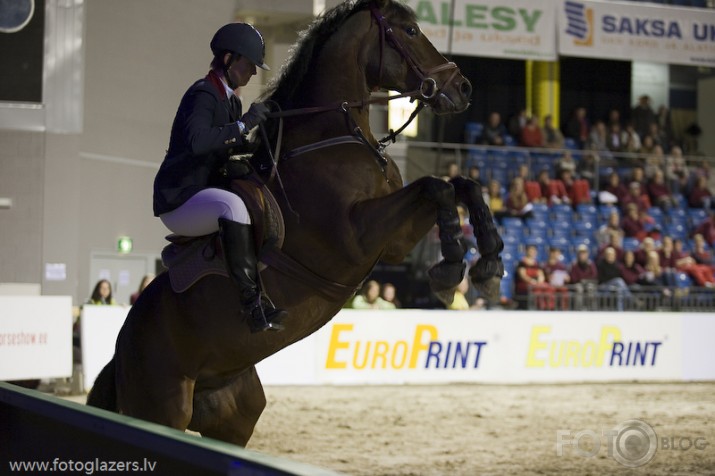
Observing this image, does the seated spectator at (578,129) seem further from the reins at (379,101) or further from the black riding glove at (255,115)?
the black riding glove at (255,115)

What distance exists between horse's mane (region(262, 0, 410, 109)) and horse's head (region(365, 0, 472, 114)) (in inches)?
3.1

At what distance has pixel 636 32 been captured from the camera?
21359 millimetres

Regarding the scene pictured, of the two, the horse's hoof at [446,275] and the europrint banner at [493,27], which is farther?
the europrint banner at [493,27]

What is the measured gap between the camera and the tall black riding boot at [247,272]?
4602mm

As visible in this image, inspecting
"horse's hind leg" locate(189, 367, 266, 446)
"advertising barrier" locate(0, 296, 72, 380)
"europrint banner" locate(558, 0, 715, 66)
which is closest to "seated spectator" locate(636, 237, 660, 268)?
"europrint banner" locate(558, 0, 715, 66)

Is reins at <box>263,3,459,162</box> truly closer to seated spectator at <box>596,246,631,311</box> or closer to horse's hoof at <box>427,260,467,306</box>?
horse's hoof at <box>427,260,467,306</box>

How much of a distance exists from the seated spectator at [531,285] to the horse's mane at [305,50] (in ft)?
35.7

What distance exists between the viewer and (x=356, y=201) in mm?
4770

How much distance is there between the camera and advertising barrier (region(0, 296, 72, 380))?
11.6 metres

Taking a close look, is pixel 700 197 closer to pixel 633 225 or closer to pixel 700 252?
pixel 700 252

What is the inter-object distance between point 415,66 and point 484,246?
112 cm

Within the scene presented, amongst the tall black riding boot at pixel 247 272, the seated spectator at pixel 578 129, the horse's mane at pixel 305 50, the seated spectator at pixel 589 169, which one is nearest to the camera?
the tall black riding boot at pixel 247 272

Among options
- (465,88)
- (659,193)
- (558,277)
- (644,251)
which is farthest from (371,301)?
(465,88)

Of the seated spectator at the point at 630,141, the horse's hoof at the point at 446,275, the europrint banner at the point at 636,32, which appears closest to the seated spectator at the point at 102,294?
the horse's hoof at the point at 446,275
